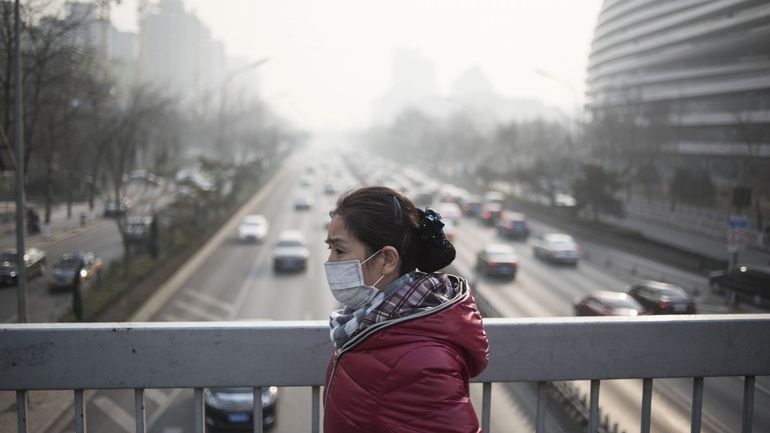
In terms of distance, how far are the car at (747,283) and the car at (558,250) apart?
966cm

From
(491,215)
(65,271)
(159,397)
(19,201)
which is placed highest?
(19,201)

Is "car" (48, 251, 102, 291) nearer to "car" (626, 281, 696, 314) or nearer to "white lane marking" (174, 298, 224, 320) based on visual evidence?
"white lane marking" (174, 298, 224, 320)

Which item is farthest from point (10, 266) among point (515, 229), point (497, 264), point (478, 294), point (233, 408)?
point (515, 229)

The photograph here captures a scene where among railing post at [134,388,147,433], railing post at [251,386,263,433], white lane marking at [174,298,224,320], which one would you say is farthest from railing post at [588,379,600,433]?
white lane marking at [174,298,224,320]

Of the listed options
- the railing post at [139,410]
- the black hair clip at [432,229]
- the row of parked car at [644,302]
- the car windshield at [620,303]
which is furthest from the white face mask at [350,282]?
the car windshield at [620,303]

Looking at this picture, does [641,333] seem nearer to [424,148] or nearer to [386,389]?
[386,389]

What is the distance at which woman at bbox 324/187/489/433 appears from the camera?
4.42 ft

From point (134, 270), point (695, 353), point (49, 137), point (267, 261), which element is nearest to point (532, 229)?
point (267, 261)

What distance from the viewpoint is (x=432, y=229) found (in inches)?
62.2

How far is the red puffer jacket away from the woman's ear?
20cm

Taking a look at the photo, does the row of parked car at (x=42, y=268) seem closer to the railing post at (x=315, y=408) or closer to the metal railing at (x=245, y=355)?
the metal railing at (x=245, y=355)

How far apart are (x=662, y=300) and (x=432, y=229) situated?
15.6 feet

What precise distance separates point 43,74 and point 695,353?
8.58 metres

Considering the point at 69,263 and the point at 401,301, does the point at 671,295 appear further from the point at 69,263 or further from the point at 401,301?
the point at 69,263
